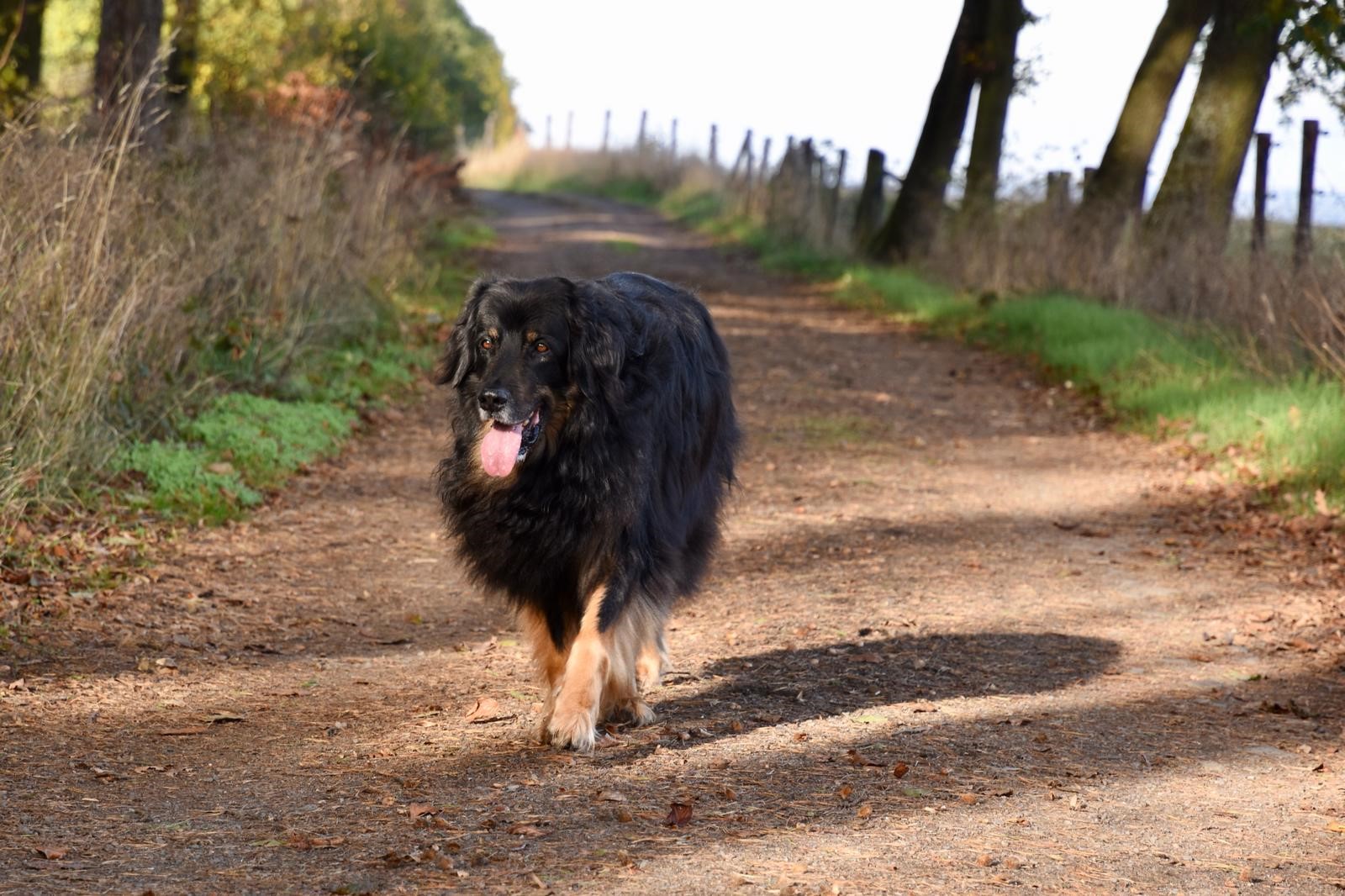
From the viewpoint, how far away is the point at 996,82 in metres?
19.5

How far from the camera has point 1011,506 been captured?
8.71 meters

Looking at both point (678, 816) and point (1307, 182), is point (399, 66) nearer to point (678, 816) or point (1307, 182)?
point (1307, 182)

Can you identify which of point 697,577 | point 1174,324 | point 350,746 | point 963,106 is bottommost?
point 350,746

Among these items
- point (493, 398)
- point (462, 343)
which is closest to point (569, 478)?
point (493, 398)

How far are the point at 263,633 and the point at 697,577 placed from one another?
5.97 feet

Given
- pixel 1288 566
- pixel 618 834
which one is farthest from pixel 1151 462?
A: pixel 618 834

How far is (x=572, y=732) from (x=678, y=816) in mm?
705

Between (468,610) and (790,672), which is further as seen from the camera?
(468,610)

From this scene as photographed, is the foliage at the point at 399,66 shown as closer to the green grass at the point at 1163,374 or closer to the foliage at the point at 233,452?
the green grass at the point at 1163,374

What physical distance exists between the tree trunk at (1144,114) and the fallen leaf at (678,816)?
1360 cm

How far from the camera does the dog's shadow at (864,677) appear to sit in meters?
4.90

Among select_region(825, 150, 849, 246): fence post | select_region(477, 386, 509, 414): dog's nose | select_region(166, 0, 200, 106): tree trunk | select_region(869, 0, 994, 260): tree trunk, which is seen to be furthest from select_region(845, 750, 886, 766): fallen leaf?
select_region(825, 150, 849, 246): fence post

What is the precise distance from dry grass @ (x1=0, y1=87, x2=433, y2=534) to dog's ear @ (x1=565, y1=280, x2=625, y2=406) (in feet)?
9.06

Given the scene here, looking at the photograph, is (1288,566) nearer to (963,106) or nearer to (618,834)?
(618,834)
